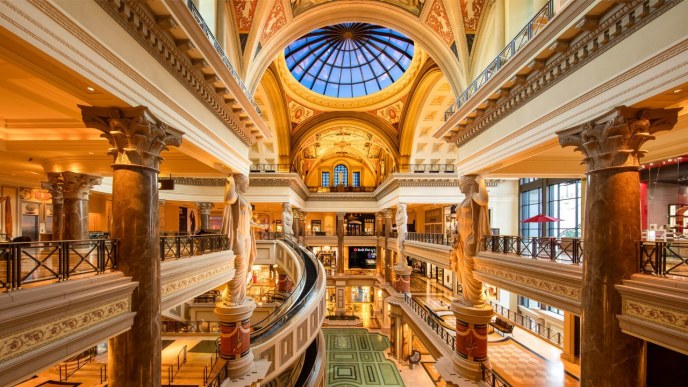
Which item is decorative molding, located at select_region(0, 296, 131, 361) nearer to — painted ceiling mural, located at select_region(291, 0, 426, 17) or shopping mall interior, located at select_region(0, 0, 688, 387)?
shopping mall interior, located at select_region(0, 0, 688, 387)

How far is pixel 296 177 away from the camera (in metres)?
18.1

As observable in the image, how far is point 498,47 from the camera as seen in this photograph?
782 cm

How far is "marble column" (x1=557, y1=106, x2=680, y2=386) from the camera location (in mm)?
4180

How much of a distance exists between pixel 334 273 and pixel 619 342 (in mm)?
21048

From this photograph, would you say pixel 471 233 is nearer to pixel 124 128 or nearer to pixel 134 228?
pixel 134 228

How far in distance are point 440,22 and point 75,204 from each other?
442 inches

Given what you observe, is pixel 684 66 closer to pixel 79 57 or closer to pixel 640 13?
pixel 640 13

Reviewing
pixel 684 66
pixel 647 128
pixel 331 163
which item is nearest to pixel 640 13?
pixel 684 66

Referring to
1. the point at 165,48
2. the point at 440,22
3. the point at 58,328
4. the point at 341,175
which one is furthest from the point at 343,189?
the point at 58,328

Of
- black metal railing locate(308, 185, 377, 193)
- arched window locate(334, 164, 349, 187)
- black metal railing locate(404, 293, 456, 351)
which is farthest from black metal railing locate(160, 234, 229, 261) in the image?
arched window locate(334, 164, 349, 187)

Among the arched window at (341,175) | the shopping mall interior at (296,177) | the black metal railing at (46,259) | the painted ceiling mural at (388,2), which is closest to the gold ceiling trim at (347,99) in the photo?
the shopping mall interior at (296,177)

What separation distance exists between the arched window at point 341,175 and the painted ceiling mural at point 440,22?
66.3 ft

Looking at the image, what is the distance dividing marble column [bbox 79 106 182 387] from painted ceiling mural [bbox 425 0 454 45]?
8.60 metres

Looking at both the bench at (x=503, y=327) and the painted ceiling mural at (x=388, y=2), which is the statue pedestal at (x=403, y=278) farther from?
the painted ceiling mural at (x=388, y=2)
